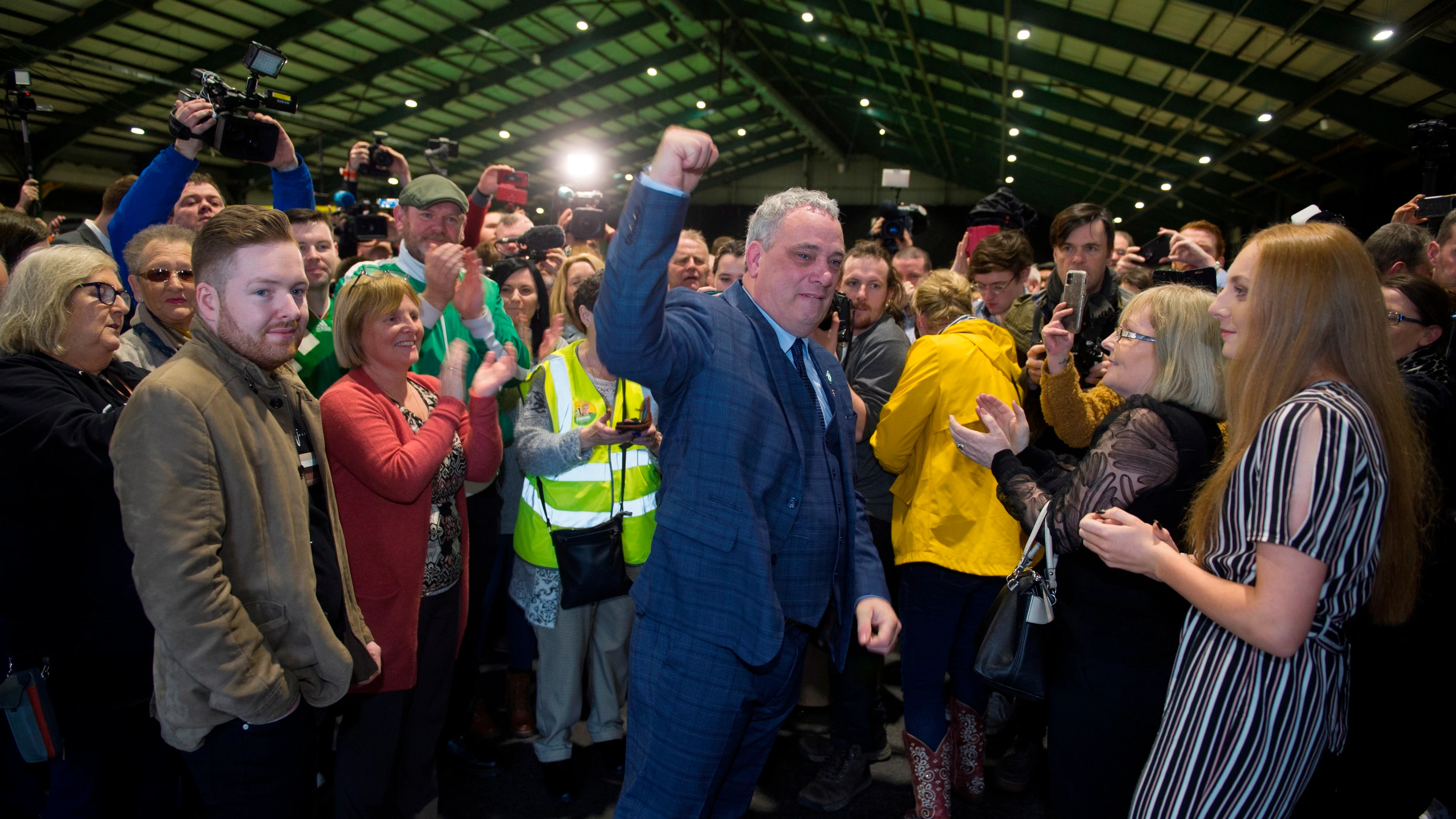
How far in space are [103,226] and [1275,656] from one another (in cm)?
411

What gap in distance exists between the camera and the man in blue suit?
147 centimetres

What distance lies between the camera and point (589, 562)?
249 cm

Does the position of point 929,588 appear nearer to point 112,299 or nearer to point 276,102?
point 112,299

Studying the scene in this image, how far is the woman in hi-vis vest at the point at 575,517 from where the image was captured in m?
2.58

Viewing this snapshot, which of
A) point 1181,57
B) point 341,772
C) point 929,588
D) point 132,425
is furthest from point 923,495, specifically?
point 1181,57

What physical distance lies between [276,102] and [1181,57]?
9.03 m

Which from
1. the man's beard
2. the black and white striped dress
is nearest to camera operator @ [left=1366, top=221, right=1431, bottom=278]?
the black and white striped dress

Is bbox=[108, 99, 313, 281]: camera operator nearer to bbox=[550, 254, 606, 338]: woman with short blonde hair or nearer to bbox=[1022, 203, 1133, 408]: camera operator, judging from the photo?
bbox=[550, 254, 606, 338]: woman with short blonde hair

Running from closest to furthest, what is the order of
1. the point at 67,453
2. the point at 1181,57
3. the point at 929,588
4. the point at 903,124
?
the point at 67,453
the point at 929,588
the point at 1181,57
the point at 903,124

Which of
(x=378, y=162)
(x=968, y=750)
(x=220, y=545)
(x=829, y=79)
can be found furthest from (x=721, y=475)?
(x=829, y=79)

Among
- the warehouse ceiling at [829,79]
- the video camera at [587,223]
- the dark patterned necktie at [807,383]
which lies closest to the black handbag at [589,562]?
the dark patterned necktie at [807,383]

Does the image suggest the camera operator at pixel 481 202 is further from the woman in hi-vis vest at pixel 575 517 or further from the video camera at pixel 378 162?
the woman in hi-vis vest at pixel 575 517

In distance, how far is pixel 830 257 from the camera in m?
1.63

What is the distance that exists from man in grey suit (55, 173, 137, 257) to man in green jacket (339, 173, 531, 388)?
0.91m
